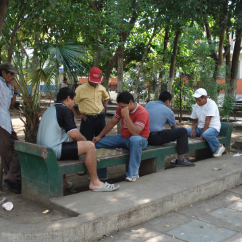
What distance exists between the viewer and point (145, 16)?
8328 millimetres

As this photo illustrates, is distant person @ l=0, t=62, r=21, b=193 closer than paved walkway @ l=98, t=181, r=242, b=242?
No

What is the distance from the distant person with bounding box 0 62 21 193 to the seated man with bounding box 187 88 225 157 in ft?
10.6

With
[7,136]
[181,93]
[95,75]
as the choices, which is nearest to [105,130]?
[95,75]

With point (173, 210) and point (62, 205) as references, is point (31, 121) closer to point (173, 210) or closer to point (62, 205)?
point (62, 205)

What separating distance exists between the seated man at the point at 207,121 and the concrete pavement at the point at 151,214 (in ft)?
3.99

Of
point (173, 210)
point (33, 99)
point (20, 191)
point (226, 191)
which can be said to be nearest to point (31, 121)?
point (33, 99)

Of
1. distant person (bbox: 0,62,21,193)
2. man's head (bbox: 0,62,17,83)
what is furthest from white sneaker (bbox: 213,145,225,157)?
man's head (bbox: 0,62,17,83)

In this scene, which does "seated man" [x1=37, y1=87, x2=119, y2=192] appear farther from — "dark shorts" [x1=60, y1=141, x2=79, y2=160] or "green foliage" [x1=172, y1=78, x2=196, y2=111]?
"green foliage" [x1=172, y1=78, x2=196, y2=111]

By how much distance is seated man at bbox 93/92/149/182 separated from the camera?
464 centimetres

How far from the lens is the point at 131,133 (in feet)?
15.8

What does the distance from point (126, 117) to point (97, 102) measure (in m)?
1.03

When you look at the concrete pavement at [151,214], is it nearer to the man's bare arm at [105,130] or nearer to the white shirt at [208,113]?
the man's bare arm at [105,130]

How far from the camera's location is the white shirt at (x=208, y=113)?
245 inches

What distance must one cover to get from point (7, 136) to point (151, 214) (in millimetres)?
2143
